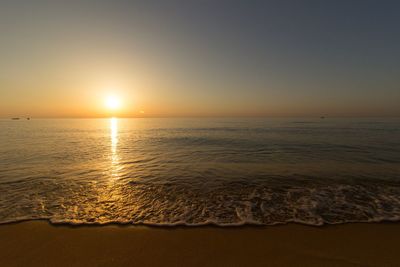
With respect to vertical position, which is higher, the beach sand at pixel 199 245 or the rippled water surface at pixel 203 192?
the beach sand at pixel 199 245

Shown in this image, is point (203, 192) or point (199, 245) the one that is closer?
point (199, 245)

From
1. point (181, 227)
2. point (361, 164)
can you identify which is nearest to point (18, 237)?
point (181, 227)

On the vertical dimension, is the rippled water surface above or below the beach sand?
below

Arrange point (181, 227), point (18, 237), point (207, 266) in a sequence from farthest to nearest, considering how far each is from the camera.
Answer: point (181, 227) → point (18, 237) → point (207, 266)

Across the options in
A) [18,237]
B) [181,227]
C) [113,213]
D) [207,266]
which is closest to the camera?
[207,266]

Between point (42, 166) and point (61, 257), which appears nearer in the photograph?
point (61, 257)

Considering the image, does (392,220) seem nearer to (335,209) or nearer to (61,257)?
(335,209)

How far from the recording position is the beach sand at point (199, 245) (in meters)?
4.49

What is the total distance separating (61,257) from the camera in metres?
4.65

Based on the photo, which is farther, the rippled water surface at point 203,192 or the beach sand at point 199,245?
the rippled water surface at point 203,192

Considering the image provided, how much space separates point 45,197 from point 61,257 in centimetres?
537

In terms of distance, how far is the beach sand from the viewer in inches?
177

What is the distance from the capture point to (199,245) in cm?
512

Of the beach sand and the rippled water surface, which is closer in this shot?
the beach sand
